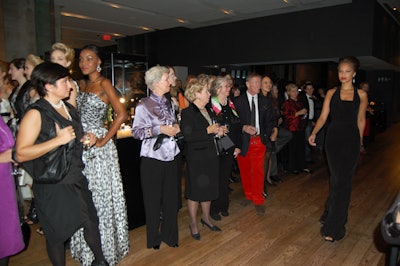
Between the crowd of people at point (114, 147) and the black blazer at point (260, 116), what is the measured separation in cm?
2

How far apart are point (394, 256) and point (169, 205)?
1870mm

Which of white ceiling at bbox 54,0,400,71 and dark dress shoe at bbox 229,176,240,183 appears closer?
dark dress shoe at bbox 229,176,240,183

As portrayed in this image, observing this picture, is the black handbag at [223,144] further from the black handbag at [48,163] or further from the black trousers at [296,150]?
the black trousers at [296,150]

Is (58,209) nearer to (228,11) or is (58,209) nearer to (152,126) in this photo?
(152,126)

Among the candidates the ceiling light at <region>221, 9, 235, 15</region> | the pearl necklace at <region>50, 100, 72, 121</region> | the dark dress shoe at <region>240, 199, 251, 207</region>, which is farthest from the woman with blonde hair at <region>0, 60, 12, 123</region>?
the ceiling light at <region>221, 9, 235, 15</region>

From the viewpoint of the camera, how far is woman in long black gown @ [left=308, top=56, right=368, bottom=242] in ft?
10.2

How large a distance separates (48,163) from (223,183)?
2270mm

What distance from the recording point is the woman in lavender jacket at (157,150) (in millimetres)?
2805

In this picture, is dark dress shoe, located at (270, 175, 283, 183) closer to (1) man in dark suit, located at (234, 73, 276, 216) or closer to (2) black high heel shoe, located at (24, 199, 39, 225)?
(1) man in dark suit, located at (234, 73, 276, 216)

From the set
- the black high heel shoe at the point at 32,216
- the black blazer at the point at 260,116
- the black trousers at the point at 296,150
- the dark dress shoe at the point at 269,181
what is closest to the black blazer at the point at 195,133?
the black blazer at the point at 260,116

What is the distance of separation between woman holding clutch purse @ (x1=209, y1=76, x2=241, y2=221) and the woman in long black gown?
1.03 meters

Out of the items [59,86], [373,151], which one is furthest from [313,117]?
[59,86]

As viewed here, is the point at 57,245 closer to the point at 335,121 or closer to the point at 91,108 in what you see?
the point at 91,108

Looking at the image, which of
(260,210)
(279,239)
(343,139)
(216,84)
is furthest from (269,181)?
(216,84)
